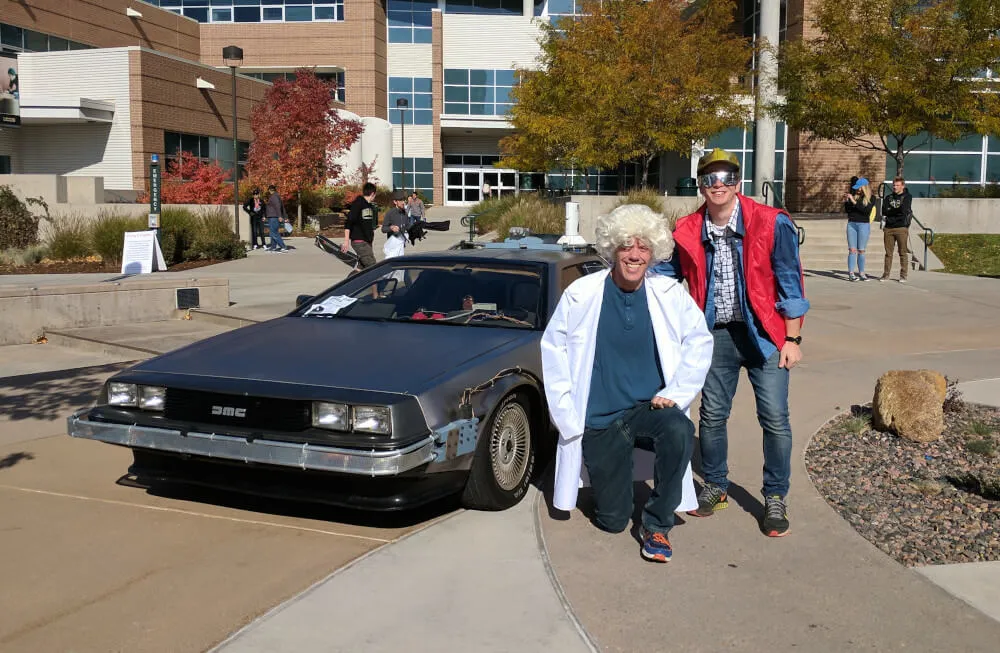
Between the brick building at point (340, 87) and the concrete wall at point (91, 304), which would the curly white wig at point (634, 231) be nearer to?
the concrete wall at point (91, 304)

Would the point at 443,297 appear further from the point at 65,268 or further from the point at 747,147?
the point at 747,147

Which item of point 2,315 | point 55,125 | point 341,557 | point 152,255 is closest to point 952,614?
point 341,557

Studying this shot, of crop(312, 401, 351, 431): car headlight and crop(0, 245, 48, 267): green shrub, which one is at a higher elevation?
crop(0, 245, 48, 267): green shrub

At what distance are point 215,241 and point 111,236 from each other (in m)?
2.74

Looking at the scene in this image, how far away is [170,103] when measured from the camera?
39.2 metres

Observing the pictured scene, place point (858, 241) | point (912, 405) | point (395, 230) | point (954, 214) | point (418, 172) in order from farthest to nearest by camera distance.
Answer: point (418, 172) < point (954, 214) < point (858, 241) < point (395, 230) < point (912, 405)

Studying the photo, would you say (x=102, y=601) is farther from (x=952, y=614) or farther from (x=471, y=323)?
(x=952, y=614)

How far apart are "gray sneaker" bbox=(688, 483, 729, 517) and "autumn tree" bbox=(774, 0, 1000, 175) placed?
811 inches

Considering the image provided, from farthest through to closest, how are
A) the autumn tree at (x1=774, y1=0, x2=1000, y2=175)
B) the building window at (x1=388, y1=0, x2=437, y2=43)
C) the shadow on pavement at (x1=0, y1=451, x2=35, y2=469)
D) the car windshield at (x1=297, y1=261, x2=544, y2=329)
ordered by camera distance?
the building window at (x1=388, y1=0, x2=437, y2=43) → the autumn tree at (x1=774, y1=0, x2=1000, y2=175) → the shadow on pavement at (x1=0, y1=451, x2=35, y2=469) → the car windshield at (x1=297, y1=261, x2=544, y2=329)

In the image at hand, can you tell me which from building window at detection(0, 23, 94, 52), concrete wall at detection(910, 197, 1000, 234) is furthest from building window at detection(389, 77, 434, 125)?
concrete wall at detection(910, 197, 1000, 234)

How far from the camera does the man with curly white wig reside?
14.6 ft

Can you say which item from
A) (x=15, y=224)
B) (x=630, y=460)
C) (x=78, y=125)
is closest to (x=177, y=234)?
(x=15, y=224)

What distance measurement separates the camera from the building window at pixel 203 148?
3947 cm

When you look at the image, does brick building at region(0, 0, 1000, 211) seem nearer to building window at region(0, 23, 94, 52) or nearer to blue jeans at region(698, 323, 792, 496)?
building window at region(0, 23, 94, 52)
